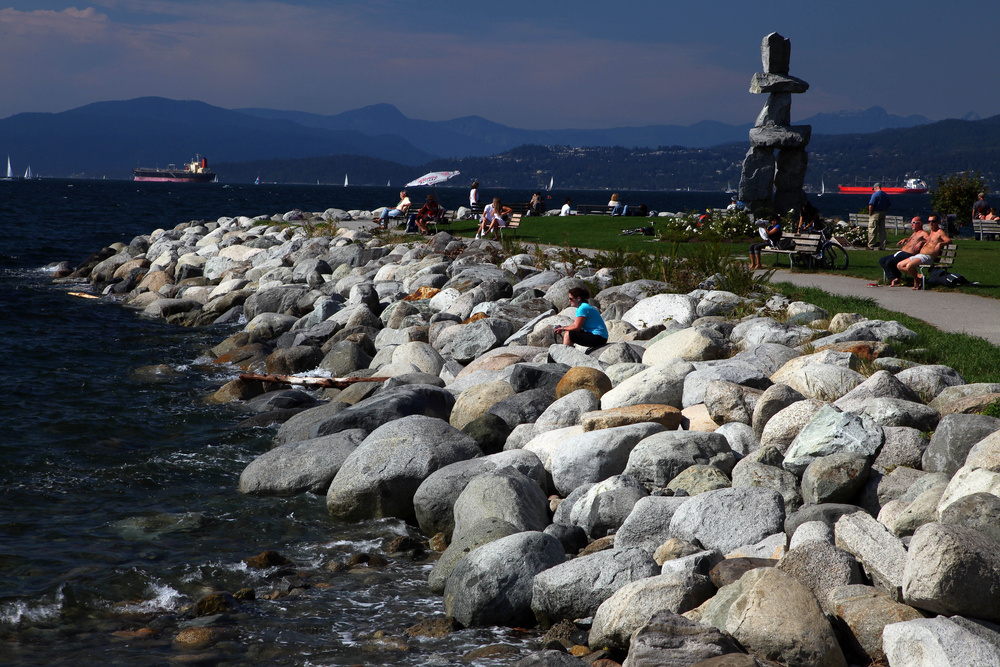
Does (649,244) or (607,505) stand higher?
(649,244)

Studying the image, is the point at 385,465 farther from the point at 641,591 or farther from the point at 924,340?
the point at 924,340

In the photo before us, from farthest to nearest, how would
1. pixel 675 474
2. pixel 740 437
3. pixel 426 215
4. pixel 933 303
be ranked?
pixel 426 215 → pixel 933 303 → pixel 740 437 → pixel 675 474

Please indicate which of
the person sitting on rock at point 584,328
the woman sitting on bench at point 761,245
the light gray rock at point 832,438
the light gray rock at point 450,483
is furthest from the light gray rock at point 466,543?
the woman sitting on bench at point 761,245

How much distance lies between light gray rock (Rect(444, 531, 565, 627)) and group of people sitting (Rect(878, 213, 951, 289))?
10976 millimetres

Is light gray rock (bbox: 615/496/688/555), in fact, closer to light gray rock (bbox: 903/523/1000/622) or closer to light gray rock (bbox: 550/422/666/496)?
light gray rock (bbox: 550/422/666/496)

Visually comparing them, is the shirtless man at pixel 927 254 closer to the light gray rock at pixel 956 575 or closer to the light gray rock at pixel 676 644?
the light gray rock at pixel 956 575

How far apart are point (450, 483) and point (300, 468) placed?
1.99m

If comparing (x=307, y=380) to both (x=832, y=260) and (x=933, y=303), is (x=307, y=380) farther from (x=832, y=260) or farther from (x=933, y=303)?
(x=832, y=260)

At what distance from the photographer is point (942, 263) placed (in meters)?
15.3

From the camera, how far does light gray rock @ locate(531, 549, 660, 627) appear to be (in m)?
5.69

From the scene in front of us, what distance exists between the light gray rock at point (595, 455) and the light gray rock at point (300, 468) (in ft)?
7.91

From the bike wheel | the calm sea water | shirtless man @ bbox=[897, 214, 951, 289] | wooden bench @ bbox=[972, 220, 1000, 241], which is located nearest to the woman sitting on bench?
the bike wheel

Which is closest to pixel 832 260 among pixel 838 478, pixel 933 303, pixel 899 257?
pixel 899 257

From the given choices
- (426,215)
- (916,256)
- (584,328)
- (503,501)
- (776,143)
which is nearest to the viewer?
(503,501)
